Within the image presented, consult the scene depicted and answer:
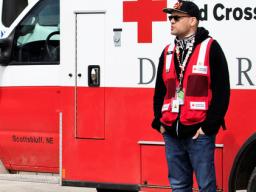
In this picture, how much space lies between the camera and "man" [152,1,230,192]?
482 cm

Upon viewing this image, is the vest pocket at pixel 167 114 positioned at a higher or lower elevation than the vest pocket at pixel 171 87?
lower

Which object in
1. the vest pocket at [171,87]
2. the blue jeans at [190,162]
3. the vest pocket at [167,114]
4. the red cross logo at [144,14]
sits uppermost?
the red cross logo at [144,14]

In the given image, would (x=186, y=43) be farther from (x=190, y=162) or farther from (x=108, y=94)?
(x=108, y=94)

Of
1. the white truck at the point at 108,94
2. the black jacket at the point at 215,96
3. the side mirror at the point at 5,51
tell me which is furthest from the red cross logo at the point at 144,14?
the side mirror at the point at 5,51

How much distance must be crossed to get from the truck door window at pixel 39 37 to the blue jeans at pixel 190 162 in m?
1.85

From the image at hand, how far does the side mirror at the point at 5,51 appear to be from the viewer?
6.65m

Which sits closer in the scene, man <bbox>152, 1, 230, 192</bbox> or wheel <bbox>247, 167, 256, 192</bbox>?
man <bbox>152, 1, 230, 192</bbox>

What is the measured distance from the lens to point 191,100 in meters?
4.84

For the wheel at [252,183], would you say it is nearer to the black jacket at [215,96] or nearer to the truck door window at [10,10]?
the black jacket at [215,96]

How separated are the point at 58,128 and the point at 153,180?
1058 mm

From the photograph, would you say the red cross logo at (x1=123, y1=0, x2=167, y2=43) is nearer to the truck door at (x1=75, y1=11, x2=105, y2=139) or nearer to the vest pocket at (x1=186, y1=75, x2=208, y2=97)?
the truck door at (x1=75, y1=11, x2=105, y2=139)

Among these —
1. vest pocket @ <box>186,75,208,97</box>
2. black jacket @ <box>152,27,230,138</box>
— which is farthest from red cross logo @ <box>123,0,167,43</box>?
vest pocket @ <box>186,75,208,97</box>

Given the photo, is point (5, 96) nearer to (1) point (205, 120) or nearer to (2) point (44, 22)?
(2) point (44, 22)

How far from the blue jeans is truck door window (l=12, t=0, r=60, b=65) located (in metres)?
1.85
